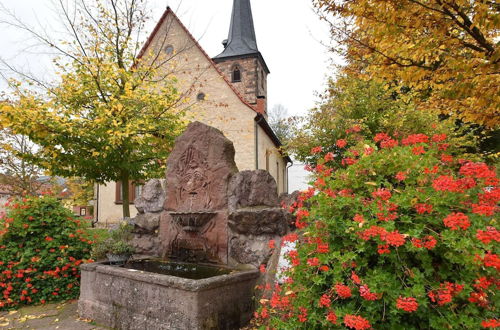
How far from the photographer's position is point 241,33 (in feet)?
80.2

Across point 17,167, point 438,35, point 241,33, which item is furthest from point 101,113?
point 241,33

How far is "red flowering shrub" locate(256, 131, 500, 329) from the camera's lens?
1685 mm

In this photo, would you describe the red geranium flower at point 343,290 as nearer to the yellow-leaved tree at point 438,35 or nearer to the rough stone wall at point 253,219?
the rough stone wall at point 253,219

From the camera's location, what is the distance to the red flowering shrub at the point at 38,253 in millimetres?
4469

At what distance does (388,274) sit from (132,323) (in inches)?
103

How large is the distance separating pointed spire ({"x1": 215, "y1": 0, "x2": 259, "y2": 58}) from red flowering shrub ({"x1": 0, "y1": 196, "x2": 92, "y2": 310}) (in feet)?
62.0

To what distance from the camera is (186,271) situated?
3.69 meters

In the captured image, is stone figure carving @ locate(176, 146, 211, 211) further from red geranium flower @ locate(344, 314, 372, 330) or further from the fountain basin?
red geranium flower @ locate(344, 314, 372, 330)

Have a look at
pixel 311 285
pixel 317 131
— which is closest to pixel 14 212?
pixel 311 285

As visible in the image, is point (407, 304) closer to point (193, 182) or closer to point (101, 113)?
point (193, 182)

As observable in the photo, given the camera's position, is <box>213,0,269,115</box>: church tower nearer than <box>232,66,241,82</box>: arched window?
Yes

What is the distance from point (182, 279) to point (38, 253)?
286cm

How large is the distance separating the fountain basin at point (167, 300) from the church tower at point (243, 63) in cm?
1691

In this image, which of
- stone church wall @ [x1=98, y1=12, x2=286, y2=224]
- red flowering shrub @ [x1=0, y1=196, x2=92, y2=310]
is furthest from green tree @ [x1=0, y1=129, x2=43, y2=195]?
red flowering shrub @ [x1=0, y1=196, x2=92, y2=310]
